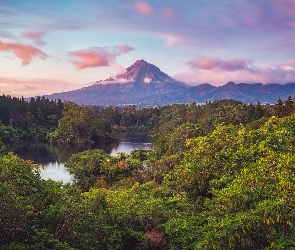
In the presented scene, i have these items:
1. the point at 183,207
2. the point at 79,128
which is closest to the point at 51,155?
the point at 79,128

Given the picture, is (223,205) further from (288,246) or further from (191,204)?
(191,204)

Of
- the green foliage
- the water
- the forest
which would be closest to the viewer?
the forest

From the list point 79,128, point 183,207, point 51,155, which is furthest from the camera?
point 79,128

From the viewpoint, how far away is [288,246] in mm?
8875

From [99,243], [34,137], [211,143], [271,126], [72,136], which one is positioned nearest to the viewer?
[99,243]

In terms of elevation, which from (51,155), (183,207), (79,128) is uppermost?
(79,128)

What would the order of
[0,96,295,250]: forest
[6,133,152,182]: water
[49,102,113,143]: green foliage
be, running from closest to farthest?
[0,96,295,250]: forest < [6,133,152,182]: water < [49,102,113,143]: green foliage

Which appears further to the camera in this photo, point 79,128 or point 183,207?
point 79,128

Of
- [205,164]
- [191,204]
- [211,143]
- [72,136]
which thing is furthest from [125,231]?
[72,136]

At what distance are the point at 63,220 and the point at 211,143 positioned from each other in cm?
924

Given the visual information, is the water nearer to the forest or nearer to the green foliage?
the green foliage

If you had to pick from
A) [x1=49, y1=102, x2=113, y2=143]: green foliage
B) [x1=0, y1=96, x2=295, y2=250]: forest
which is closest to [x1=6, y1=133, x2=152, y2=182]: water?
[x1=49, y1=102, x2=113, y2=143]: green foliage

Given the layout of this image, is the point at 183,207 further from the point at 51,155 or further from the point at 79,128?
the point at 79,128

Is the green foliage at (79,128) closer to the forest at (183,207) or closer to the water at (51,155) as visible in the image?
the water at (51,155)
